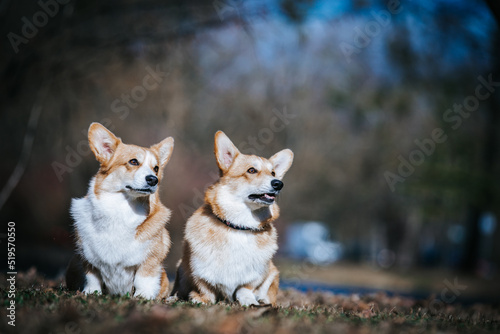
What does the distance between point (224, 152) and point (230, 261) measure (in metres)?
1.16

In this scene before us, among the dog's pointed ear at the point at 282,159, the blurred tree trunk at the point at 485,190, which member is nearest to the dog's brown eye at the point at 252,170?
the dog's pointed ear at the point at 282,159

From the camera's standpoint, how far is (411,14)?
304 inches

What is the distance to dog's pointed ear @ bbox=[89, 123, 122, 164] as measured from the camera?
4547 millimetres

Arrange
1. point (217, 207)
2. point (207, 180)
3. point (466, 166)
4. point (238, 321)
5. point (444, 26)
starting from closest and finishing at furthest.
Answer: point (238, 321) → point (217, 207) → point (444, 26) → point (207, 180) → point (466, 166)

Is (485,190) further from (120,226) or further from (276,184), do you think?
(120,226)

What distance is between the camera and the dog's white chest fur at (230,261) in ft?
15.0

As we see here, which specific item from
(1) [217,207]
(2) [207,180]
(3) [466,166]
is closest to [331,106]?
(3) [466,166]

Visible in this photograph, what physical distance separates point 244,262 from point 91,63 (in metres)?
5.13

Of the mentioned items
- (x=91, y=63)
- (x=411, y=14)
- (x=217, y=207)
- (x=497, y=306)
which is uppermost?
(x=411, y=14)

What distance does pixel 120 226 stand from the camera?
4.36 m

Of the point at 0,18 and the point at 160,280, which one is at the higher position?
the point at 0,18

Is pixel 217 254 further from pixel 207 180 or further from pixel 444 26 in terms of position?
pixel 207 180
